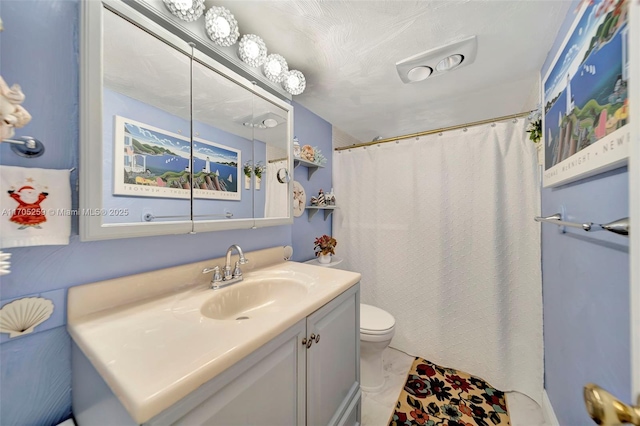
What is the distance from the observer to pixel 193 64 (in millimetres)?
1042

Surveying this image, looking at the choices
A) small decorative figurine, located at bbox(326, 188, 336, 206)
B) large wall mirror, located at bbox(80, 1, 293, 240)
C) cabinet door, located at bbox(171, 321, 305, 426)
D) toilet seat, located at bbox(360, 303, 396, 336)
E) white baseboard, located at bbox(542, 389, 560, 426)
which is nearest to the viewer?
cabinet door, located at bbox(171, 321, 305, 426)

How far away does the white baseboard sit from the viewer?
1186 millimetres

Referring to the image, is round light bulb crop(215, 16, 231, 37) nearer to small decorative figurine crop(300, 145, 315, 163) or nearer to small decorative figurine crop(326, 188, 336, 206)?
small decorative figurine crop(300, 145, 315, 163)

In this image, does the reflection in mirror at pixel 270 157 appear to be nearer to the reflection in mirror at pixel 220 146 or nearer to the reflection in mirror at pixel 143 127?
the reflection in mirror at pixel 220 146

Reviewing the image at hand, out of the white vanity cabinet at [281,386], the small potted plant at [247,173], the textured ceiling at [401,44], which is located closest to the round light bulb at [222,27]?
the textured ceiling at [401,44]

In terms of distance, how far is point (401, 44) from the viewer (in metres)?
1.27

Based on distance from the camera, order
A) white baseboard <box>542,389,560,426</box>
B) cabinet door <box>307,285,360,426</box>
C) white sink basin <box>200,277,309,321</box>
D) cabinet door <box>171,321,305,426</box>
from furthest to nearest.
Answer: white baseboard <box>542,389,560,426</box> → white sink basin <box>200,277,309,321</box> → cabinet door <box>307,285,360,426</box> → cabinet door <box>171,321,305,426</box>

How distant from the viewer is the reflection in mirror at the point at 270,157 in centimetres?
137

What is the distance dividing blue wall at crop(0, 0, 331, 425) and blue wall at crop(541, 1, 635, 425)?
1.65 meters

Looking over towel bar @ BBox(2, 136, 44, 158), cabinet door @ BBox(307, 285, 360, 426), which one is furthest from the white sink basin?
towel bar @ BBox(2, 136, 44, 158)

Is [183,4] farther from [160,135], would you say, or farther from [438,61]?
[438,61]

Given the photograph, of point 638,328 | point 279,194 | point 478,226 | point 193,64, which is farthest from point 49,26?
point 478,226

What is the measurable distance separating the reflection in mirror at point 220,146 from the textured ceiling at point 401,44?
369 mm

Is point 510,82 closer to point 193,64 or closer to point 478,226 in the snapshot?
point 478,226
